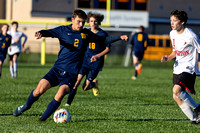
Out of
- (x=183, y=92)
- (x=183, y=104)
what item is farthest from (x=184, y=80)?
(x=183, y=104)

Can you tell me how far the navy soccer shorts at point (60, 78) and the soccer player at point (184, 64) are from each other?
144cm

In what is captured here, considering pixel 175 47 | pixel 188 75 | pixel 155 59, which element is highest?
pixel 175 47

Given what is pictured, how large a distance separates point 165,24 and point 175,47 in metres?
36.1

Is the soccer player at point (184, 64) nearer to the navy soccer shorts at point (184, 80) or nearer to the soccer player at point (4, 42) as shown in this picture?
the navy soccer shorts at point (184, 80)

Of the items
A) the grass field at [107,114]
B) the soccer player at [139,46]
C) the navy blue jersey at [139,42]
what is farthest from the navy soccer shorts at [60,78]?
the navy blue jersey at [139,42]

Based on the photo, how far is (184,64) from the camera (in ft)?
21.3

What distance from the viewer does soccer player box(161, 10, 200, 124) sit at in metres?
6.38

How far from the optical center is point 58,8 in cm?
3866

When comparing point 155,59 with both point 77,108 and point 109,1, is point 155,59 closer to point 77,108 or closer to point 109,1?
point 109,1

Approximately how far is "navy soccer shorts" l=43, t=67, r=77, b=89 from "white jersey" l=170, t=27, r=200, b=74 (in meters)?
1.65

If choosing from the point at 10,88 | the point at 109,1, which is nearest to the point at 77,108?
the point at 10,88

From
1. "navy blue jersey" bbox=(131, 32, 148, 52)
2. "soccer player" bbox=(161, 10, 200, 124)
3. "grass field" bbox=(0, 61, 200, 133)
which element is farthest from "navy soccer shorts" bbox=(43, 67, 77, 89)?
"navy blue jersey" bbox=(131, 32, 148, 52)

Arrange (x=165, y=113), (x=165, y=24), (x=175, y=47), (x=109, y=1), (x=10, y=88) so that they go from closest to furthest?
1. (x=175, y=47)
2. (x=165, y=113)
3. (x=10, y=88)
4. (x=109, y=1)
5. (x=165, y=24)

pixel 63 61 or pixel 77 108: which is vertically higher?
pixel 63 61
